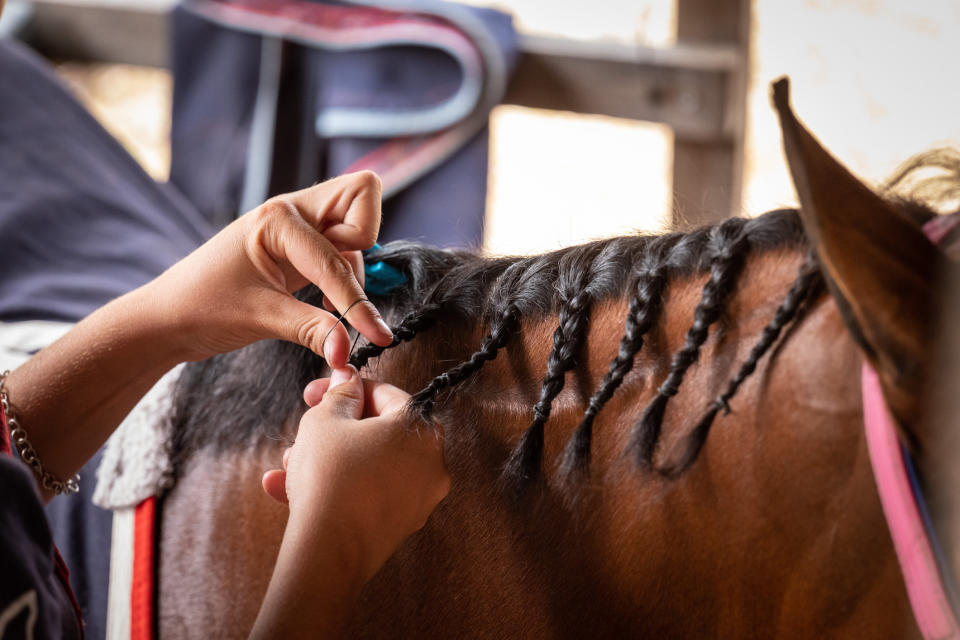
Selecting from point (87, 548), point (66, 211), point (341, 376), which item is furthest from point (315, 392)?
point (66, 211)

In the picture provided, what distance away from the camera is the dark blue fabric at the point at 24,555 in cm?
37

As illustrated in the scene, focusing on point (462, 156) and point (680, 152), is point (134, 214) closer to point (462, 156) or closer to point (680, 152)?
point (462, 156)

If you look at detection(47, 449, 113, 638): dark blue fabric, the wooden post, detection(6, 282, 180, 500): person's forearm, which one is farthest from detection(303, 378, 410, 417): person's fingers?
the wooden post

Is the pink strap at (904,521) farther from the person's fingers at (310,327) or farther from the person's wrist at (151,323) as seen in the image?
the person's wrist at (151,323)

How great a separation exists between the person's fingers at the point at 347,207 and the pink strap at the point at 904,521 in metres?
0.27

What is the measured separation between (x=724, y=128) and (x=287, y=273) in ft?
4.16

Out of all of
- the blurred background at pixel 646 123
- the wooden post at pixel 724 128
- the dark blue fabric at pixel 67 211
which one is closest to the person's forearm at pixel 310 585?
the dark blue fabric at pixel 67 211

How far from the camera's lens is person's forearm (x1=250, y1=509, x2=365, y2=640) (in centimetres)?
39

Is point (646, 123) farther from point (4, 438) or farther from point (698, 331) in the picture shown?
point (4, 438)

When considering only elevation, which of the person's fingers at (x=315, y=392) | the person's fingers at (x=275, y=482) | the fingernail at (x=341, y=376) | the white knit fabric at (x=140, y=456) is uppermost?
the fingernail at (x=341, y=376)

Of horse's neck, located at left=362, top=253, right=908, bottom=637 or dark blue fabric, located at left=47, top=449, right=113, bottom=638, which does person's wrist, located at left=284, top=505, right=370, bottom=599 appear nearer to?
horse's neck, located at left=362, top=253, right=908, bottom=637

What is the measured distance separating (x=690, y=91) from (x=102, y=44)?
1.21 metres

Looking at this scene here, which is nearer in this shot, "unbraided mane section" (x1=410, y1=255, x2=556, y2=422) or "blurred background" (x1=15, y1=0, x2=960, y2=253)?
"unbraided mane section" (x1=410, y1=255, x2=556, y2=422)

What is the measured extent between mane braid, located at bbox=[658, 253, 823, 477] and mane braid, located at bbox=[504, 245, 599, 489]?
0.08 m
